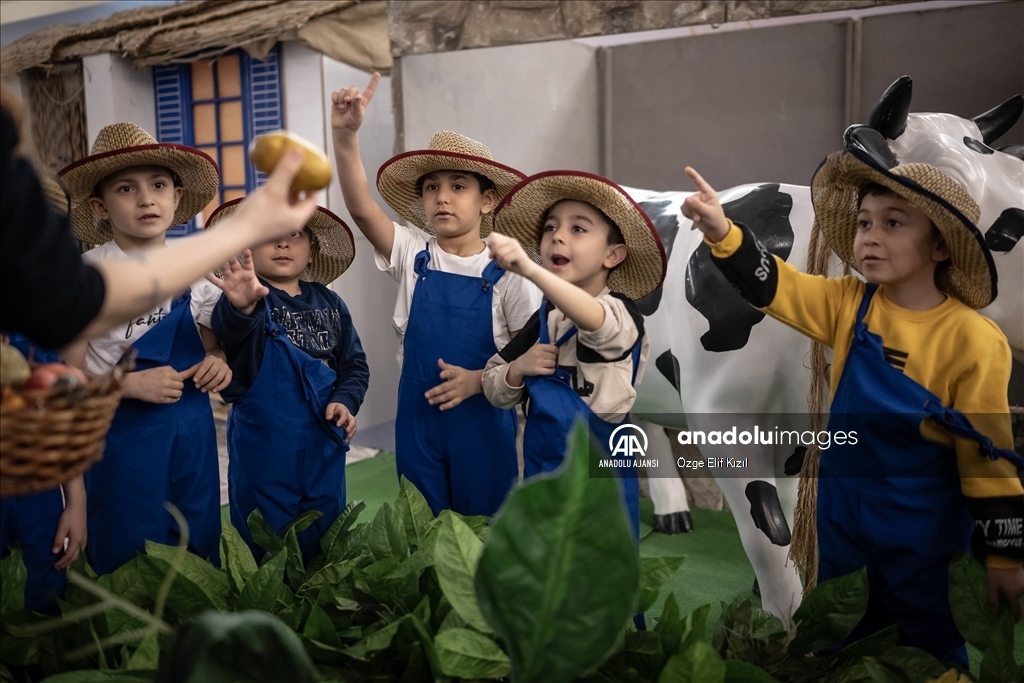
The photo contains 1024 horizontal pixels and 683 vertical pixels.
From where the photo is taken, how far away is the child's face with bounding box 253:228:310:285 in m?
2.10

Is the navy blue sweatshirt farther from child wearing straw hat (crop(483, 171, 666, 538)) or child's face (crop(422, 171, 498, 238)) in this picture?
child wearing straw hat (crop(483, 171, 666, 538))

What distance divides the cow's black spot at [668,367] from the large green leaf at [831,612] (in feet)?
3.62

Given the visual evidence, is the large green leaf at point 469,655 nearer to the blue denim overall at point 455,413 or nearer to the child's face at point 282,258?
the blue denim overall at point 455,413

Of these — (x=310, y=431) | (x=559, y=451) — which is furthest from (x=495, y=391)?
(x=310, y=431)

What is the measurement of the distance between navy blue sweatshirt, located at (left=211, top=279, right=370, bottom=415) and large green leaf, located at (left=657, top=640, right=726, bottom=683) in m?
1.16

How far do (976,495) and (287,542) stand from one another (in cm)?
146

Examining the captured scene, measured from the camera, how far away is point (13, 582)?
172cm

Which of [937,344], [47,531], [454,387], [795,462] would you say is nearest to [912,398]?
[937,344]

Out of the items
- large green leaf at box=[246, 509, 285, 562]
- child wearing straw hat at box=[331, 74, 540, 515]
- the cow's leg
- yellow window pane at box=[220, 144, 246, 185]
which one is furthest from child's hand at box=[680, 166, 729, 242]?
yellow window pane at box=[220, 144, 246, 185]

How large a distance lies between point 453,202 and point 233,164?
3.57 meters

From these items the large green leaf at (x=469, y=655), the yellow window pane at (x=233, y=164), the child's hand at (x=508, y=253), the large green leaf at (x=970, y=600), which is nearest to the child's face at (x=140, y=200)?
the child's hand at (x=508, y=253)

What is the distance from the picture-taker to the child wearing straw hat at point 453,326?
2137 millimetres

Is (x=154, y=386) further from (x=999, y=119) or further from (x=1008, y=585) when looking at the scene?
(x=999, y=119)

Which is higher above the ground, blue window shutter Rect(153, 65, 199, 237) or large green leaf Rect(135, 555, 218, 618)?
blue window shutter Rect(153, 65, 199, 237)
